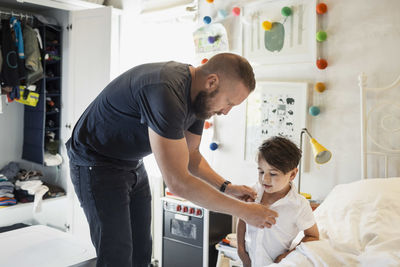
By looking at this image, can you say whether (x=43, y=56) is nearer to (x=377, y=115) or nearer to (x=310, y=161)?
(x=310, y=161)

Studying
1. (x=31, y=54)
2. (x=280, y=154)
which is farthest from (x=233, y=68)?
(x=31, y=54)

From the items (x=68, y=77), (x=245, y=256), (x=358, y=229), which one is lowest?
(x=245, y=256)

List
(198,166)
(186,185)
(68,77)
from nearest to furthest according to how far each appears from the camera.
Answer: (186,185) → (198,166) → (68,77)

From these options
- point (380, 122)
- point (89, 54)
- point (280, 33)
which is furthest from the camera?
point (89, 54)

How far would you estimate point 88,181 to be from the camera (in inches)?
68.9

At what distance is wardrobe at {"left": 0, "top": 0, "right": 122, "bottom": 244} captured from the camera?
347 centimetres

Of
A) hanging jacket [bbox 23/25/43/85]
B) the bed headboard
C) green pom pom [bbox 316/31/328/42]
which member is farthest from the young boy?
hanging jacket [bbox 23/25/43/85]

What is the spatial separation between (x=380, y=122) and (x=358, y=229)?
0.83 m

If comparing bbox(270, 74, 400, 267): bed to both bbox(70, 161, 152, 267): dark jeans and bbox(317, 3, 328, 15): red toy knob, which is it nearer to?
bbox(317, 3, 328, 15): red toy knob

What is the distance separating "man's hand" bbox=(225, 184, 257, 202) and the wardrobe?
77.8 inches

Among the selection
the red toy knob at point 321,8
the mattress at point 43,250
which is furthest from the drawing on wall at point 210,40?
the mattress at point 43,250

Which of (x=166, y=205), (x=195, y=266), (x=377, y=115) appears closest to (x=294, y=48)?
(x=377, y=115)

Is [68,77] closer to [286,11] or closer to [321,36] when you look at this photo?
[286,11]

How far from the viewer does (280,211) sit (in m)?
1.71
